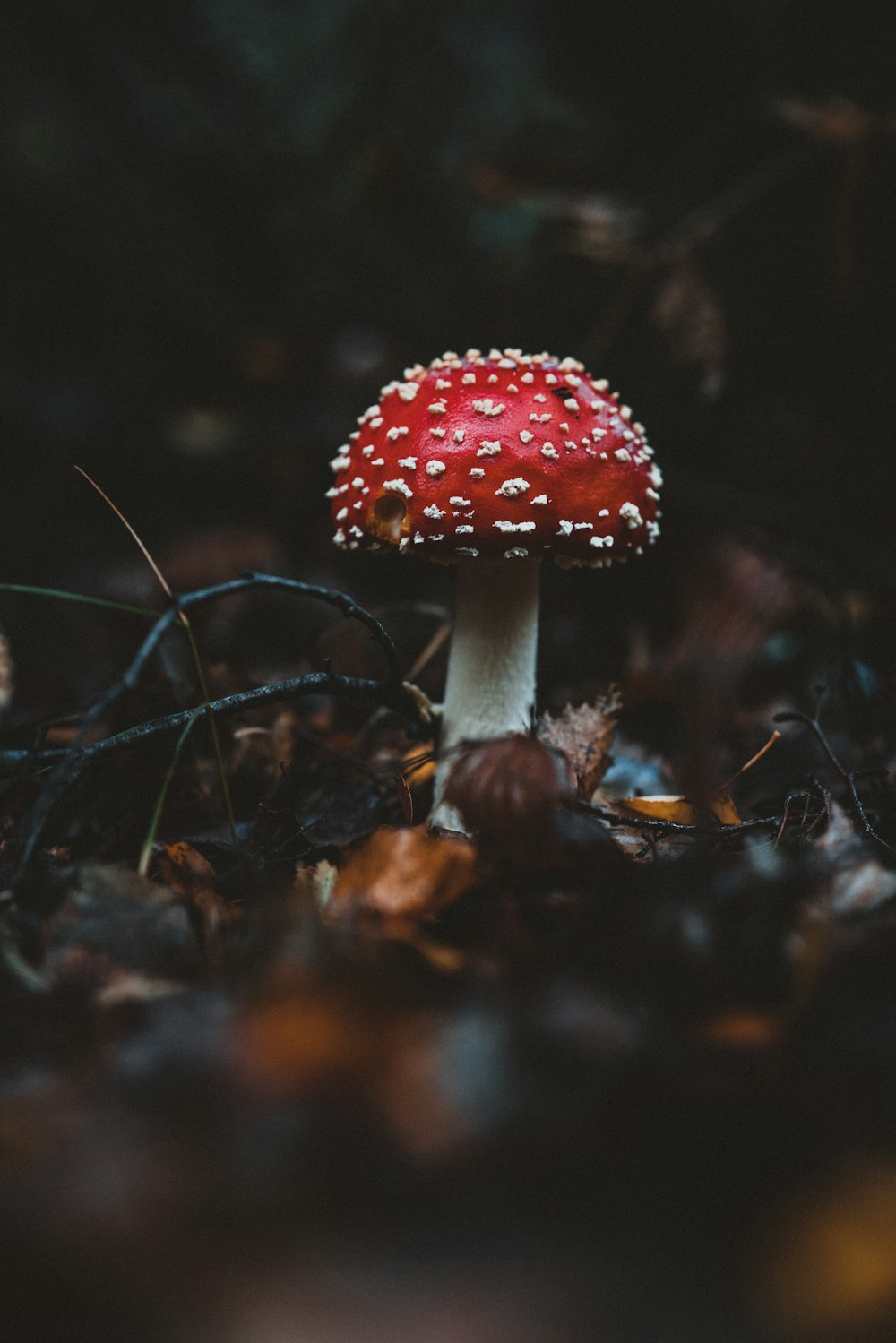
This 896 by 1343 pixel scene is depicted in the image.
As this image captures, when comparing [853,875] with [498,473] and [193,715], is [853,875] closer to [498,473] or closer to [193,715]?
[498,473]

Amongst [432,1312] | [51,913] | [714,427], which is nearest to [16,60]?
[714,427]

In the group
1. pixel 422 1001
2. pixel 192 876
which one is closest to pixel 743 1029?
pixel 422 1001

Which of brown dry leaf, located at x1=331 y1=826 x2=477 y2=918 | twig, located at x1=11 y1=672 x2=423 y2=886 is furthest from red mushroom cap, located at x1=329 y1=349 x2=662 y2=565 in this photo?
brown dry leaf, located at x1=331 y1=826 x2=477 y2=918

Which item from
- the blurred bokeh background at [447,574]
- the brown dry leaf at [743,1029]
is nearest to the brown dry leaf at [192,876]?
the blurred bokeh background at [447,574]

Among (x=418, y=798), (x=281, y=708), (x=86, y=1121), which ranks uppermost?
(x=281, y=708)

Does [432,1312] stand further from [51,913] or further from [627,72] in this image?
[627,72]

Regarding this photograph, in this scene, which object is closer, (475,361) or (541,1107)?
(541,1107)
